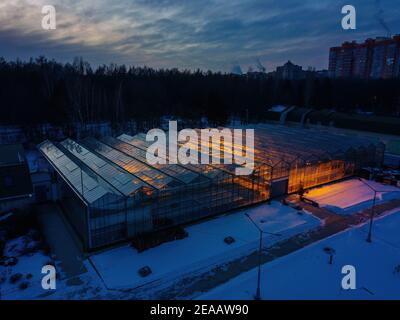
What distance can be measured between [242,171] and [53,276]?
40.1 ft

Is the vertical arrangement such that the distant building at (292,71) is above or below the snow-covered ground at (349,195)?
above

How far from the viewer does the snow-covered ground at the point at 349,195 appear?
2045 centimetres

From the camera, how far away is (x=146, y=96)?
51.0m

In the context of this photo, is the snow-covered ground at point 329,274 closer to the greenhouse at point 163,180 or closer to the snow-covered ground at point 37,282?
the snow-covered ground at point 37,282

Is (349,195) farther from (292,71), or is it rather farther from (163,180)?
(292,71)

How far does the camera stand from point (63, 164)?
2083cm

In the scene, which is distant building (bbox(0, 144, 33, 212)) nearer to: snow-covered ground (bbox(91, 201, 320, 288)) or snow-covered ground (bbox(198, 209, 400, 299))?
snow-covered ground (bbox(91, 201, 320, 288))

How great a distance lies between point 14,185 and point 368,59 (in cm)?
11327

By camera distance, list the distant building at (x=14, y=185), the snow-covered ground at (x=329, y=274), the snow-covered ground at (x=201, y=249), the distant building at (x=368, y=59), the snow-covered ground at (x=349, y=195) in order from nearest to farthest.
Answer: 1. the snow-covered ground at (x=329, y=274)
2. the snow-covered ground at (x=201, y=249)
3. the distant building at (x=14, y=185)
4. the snow-covered ground at (x=349, y=195)
5. the distant building at (x=368, y=59)

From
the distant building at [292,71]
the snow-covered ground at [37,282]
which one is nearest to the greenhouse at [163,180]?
the snow-covered ground at [37,282]

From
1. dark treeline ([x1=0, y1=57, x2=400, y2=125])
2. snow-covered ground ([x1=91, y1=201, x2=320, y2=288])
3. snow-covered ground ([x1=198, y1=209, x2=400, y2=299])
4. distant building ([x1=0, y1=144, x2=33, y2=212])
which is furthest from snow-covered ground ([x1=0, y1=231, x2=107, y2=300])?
dark treeline ([x1=0, y1=57, x2=400, y2=125])

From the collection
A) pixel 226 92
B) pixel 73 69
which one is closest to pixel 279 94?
pixel 226 92

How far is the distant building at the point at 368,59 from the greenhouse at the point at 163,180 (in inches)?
3117

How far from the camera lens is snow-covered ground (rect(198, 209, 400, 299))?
12.2 metres
